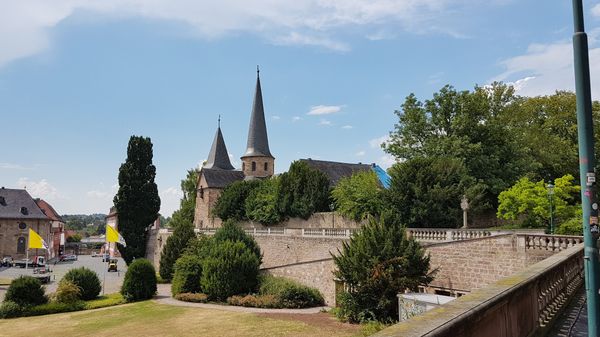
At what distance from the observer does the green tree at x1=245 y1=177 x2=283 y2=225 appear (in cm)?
4931

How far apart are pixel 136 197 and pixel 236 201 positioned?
467 inches

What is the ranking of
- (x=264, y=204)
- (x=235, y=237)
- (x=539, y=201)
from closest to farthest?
(x=539, y=201) < (x=235, y=237) < (x=264, y=204)

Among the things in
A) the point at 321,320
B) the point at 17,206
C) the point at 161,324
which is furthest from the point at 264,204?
the point at 17,206

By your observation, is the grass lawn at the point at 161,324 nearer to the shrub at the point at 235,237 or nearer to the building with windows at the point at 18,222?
the shrub at the point at 235,237

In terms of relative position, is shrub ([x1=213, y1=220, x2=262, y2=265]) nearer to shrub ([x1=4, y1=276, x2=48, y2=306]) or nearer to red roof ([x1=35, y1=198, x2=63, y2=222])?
shrub ([x1=4, y1=276, x2=48, y2=306])

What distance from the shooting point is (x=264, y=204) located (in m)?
51.2

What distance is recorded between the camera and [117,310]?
31.6 m

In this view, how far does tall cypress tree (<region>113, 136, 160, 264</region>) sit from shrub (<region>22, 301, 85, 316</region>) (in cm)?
1952

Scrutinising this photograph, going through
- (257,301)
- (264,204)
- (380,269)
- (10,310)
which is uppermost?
(264,204)

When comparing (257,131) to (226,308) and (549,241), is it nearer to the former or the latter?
(226,308)

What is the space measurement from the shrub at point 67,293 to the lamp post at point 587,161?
3699 centimetres

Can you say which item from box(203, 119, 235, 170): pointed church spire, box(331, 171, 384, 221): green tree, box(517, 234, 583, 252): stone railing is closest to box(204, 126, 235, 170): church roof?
box(203, 119, 235, 170): pointed church spire

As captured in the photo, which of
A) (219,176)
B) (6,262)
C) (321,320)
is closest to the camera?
(321,320)

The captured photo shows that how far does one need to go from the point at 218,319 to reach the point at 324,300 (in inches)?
285
